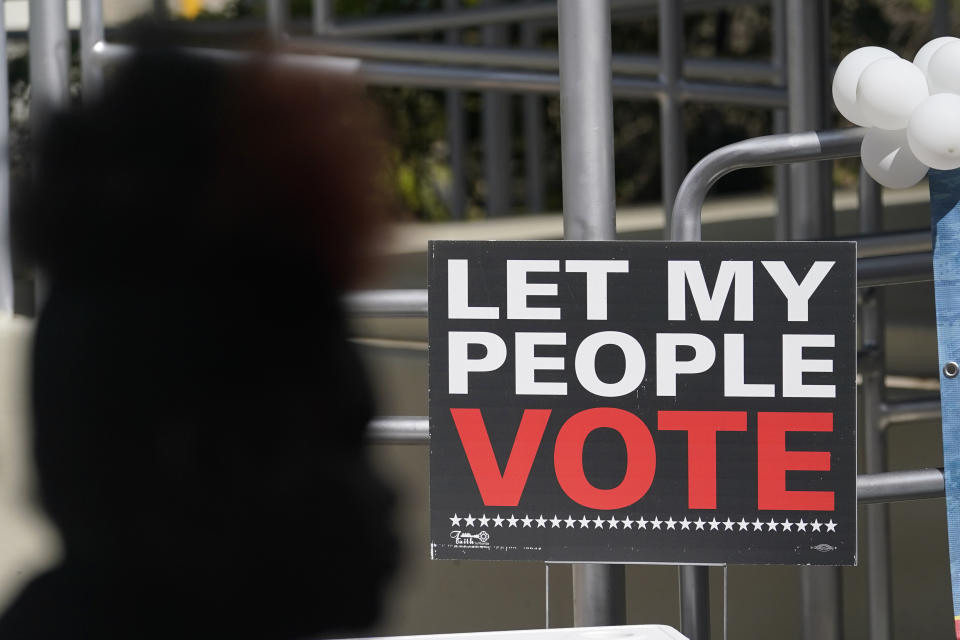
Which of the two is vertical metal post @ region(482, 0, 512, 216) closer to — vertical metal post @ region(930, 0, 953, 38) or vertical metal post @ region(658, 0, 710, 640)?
vertical metal post @ region(930, 0, 953, 38)

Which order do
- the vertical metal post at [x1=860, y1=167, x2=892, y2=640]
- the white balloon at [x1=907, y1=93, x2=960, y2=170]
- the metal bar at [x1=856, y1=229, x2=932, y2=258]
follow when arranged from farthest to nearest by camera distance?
the vertical metal post at [x1=860, y1=167, x2=892, y2=640] → the metal bar at [x1=856, y1=229, x2=932, y2=258] → the white balloon at [x1=907, y1=93, x2=960, y2=170]

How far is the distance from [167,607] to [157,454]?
0.31m

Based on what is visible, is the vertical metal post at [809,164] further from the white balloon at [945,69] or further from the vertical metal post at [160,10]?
the vertical metal post at [160,10]

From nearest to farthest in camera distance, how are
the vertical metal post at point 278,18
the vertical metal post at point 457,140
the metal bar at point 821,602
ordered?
the metal bar at point 821,602, the vertical metal post at point 278,18, the vertical metal post at point 457,140

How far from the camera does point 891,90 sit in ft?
3.99

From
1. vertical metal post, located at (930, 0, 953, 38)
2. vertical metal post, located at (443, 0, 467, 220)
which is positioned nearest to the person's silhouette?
vertical metal post, located at (930, 0, 953, 38)

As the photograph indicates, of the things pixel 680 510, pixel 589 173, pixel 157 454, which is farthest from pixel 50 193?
pixel 680 510

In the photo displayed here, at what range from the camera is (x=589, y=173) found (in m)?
1.35

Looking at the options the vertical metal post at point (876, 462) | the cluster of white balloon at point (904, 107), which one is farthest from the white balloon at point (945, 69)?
the vertical metal post at point (876, 462)

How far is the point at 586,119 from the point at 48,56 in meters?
1.54

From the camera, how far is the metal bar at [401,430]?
143 centimetres

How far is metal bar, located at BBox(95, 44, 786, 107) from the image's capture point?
102 inches

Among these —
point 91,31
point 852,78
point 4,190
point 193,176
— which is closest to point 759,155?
point 852,78

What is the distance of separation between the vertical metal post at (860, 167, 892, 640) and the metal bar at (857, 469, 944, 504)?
829 mm
